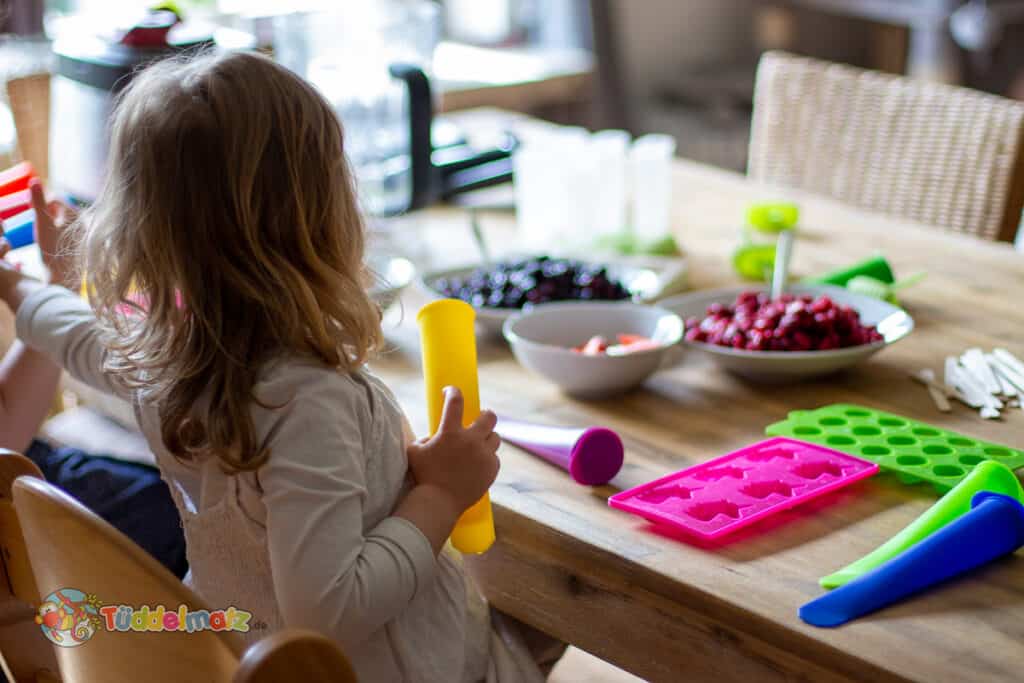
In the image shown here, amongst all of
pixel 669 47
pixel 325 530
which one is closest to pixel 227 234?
pixel 325 530

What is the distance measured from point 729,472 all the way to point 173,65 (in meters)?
0.56

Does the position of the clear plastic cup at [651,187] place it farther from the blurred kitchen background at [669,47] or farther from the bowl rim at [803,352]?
the blurred kitchen background at [669,47]

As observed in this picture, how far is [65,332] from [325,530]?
1.45 feet

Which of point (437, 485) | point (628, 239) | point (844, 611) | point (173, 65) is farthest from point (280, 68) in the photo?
point (628, 239)

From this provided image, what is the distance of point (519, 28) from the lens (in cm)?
378

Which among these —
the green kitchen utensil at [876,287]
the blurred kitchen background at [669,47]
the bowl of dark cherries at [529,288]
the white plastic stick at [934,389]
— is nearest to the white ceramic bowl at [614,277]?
the bowl of dark cherries at [529,288]

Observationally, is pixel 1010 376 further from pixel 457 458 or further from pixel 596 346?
pixel 457 458

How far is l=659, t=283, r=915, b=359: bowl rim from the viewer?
1.19 m

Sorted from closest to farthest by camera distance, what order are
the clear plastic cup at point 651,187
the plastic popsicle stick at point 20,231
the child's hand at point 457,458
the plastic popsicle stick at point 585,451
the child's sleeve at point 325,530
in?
the child's sleeve at point 325,530, the child's hand at point 457,458, the plastic popsicle stick at point 585,451, the plastic popsicle stick at point 20,231, the clear plastic cup at point 651,187

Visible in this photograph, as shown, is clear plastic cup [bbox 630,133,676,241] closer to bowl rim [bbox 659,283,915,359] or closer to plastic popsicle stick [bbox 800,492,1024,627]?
bowl rim [bbox 659,283,915,359]

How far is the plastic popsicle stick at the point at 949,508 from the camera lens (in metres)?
0.90

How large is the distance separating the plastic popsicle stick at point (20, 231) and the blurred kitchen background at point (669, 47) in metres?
1.59

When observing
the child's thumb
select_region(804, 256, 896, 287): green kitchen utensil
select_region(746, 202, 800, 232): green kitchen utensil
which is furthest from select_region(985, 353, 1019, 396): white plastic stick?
the child's thumb

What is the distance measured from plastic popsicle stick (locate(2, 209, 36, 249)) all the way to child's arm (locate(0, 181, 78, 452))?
0.04 metres
